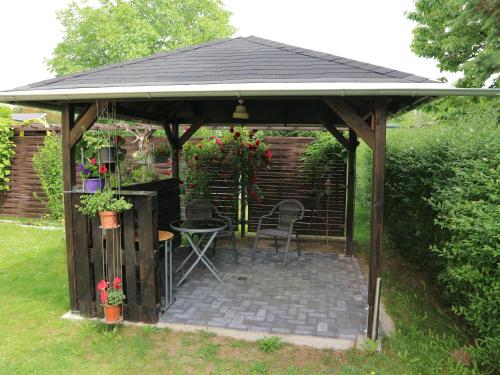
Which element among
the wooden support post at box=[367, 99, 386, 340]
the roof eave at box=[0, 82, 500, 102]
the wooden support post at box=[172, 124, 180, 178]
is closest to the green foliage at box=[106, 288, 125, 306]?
the roof eave at box=[0, 82, 500, 102]

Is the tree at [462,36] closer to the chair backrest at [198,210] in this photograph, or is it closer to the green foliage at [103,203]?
the chair backrest at [198,210]

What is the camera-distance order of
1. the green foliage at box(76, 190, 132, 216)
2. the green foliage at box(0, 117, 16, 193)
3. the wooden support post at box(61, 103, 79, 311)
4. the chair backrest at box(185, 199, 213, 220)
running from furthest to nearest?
the green foliage at box(0, 117, 16, 193)
the chair backrest at box(185, 199, 213, 220)
the wooden support post at box(61, 103, 79, 311)
the green foliage at box(76, 190, 132, 216)

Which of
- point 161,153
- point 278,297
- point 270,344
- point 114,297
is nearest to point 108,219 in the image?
point 114,297

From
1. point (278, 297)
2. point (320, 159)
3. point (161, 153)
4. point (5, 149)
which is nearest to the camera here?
point (278, 297)

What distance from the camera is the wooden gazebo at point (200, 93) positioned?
9.96 ft

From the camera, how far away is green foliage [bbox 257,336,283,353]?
320cm

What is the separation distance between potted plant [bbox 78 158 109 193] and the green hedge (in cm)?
287

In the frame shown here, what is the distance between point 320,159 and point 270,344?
4192mm

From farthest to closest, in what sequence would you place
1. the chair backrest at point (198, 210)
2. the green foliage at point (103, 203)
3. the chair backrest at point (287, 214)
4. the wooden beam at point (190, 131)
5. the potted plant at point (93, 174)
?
the wooden beam at point (190, 131), the chair backrest at point (287, 214), the chair backrest at point (198, 210), the potted plant at point (93, 174), the green foliage at point (103, 203)

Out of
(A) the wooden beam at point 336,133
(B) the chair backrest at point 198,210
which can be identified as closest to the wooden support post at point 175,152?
(B) the chair backrest at point 198,210

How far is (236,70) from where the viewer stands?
3.59 m

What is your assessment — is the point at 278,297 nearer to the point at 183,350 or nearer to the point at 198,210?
the point at 183,350

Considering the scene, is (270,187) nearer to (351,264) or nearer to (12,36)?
(351,264)

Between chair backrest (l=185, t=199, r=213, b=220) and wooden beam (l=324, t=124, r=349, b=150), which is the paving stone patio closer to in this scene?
chair backrest (l=185, t=199, r=213, b=220)
